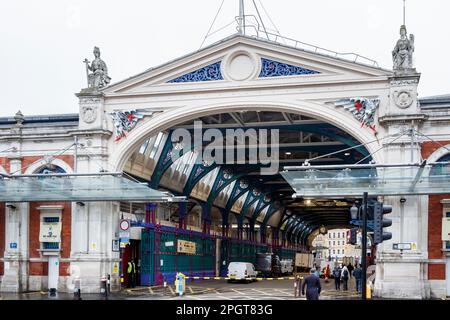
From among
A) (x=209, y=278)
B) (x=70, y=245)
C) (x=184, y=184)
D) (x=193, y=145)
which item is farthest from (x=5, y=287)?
(x=209, y=278)

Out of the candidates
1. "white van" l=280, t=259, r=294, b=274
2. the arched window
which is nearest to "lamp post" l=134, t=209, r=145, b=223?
the arched window

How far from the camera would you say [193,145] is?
41.3 metres

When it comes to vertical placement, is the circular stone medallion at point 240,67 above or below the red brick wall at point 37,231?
above

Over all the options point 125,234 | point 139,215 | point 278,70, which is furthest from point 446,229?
point 139,215

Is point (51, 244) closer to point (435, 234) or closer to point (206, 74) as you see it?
point (206, 74)

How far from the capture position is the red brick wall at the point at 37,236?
112 ft

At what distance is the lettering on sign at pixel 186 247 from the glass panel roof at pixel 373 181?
19.0 metres

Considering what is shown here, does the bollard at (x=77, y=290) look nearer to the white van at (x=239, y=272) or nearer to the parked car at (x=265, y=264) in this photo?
the white van at (x=239, y=272)

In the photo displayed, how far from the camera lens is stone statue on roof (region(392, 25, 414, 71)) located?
3059 cm

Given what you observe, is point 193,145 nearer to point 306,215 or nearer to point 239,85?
point 239,85

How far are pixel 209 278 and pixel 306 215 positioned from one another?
41148mm

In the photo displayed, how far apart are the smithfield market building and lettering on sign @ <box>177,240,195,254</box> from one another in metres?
3.14

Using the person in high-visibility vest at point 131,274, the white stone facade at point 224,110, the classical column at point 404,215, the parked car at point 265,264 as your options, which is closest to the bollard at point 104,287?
the white stone facade at point 224,110

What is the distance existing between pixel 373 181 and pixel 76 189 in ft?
45.7
